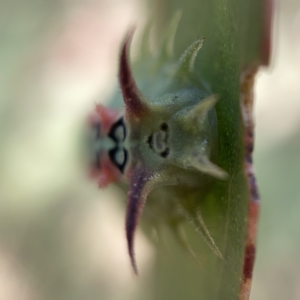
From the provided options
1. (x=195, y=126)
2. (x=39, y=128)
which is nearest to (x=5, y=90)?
(x=39, y=128)

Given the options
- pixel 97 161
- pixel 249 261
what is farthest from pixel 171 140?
pixel 97 161

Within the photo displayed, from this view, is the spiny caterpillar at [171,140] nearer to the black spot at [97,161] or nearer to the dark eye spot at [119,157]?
the dark eye spot at [119,157]

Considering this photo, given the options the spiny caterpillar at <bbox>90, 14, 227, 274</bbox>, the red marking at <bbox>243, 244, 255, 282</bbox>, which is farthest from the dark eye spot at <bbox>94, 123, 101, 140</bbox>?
the red marking at <bbox>243, 244, 255, 282</bbox>

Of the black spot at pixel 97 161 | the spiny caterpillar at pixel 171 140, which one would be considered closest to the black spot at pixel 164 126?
the spiny caterpillar at pixel 171 140

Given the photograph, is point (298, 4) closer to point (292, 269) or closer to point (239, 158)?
point (292, 269)

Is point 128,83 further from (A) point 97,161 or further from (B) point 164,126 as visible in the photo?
(A) point 97,161
